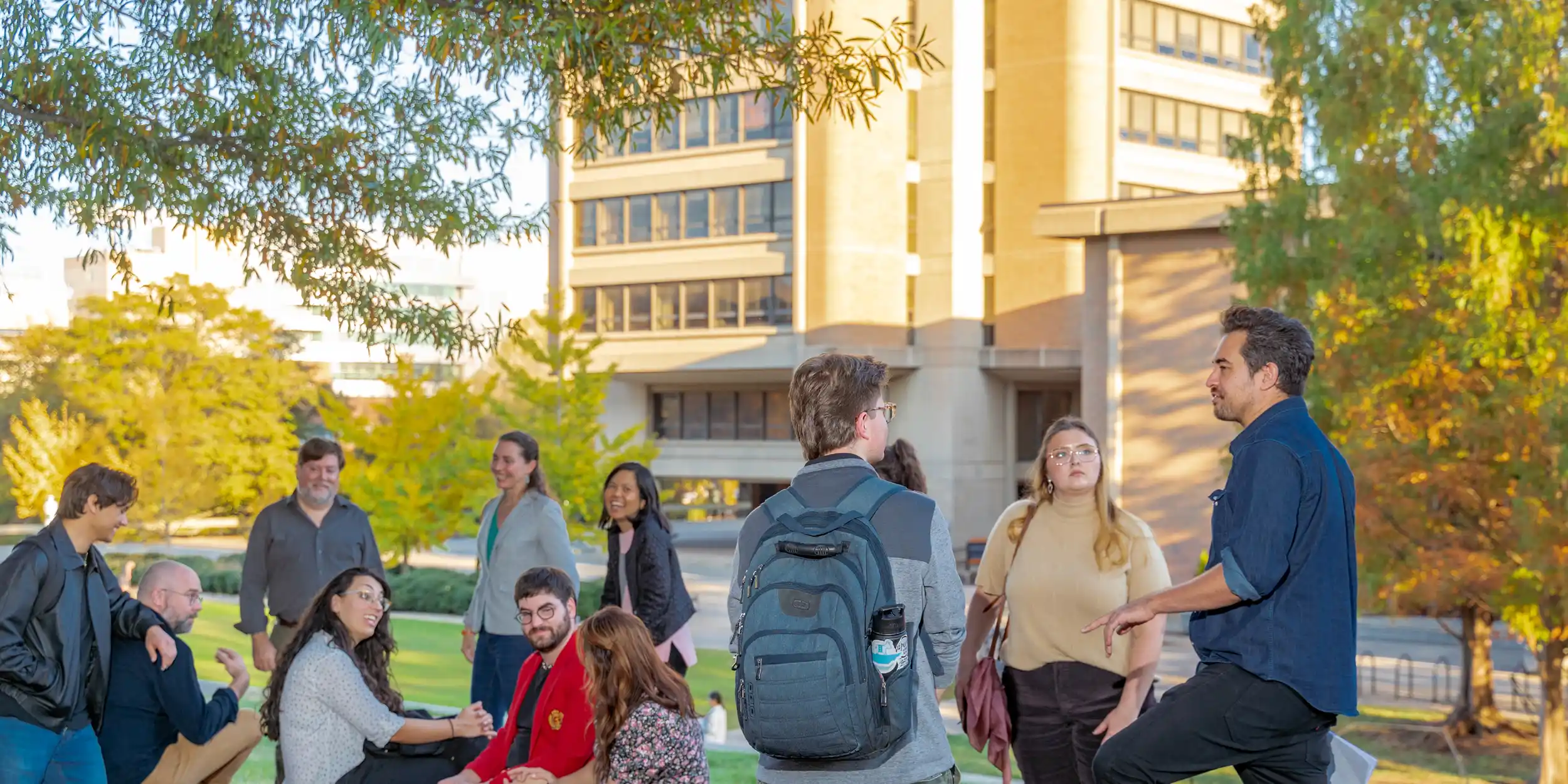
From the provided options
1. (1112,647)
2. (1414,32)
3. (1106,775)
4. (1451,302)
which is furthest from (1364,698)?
(1106,775)

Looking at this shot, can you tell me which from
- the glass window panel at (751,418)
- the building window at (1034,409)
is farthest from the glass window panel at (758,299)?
the building window at (1034,409)

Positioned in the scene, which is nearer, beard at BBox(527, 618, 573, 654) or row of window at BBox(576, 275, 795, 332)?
beard at BBox(527, 618, 573, 654)

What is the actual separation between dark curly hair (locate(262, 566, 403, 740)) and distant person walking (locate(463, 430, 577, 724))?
4.91 feet

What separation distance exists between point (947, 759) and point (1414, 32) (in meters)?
13.9

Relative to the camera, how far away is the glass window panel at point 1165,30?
2004 inches

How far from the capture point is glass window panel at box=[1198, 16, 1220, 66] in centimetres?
5191

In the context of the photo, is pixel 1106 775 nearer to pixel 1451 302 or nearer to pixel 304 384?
pixel 1451 302

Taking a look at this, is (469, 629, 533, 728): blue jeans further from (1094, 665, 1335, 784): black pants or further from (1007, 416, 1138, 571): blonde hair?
(1094, 665, 1335, 784): black pants

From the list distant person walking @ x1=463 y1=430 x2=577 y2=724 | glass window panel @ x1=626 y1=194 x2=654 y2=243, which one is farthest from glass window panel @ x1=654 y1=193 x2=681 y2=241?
distant person walking @ x1=463 y1=430 x2=577 y2=724

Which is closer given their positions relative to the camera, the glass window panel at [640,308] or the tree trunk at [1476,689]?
the tree trunk at [1476,689]

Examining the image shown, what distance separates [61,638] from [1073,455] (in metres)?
4.00

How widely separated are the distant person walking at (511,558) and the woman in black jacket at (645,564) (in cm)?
29

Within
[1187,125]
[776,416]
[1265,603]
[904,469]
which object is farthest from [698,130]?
[1265,603]

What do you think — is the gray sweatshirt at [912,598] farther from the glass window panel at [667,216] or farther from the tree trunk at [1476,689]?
the glass window panel at [667,216]
